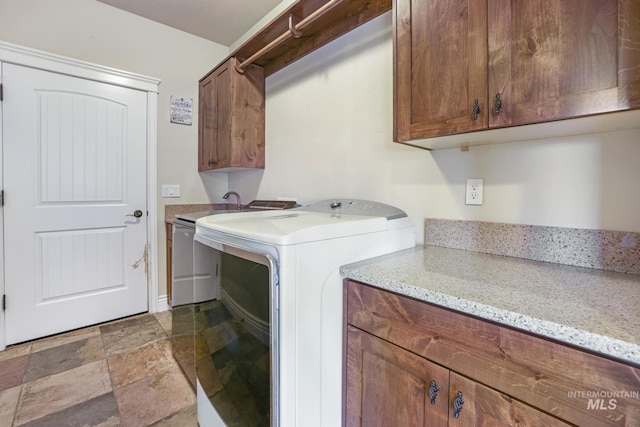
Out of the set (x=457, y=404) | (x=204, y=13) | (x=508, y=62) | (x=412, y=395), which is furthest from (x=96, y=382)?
(x=204, y=13)

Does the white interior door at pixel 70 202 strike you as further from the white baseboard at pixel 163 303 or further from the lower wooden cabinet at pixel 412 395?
the lower wooden cabinet at pixel 412 395

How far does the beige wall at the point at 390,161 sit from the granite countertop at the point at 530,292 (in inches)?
9.0

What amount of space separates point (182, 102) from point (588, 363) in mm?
3186

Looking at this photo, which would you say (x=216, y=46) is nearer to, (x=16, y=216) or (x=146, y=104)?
(x=146, y=104)

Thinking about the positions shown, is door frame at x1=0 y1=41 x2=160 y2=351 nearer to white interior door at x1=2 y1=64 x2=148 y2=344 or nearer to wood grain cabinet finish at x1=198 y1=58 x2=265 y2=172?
white interior door at x1=2 y1=64 x2=148 y2=344

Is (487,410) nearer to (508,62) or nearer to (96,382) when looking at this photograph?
(508,62)

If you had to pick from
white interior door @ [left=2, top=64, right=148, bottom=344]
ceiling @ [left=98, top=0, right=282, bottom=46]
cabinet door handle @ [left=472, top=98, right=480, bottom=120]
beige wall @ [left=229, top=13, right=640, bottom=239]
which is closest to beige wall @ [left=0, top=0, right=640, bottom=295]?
beige wall @ [left=229, top=13, right=640, bottom=239]

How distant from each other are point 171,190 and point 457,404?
9.10ft

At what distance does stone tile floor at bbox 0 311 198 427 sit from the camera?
1.41 metres

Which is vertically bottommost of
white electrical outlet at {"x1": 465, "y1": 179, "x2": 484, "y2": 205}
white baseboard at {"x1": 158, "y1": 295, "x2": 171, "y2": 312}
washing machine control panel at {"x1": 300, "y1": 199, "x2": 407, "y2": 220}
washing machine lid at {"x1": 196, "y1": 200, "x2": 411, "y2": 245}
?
white baseboard at {"x1": 158, "y1": 295, "x2": 171, "y2": 312}

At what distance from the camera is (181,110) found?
2777 mm

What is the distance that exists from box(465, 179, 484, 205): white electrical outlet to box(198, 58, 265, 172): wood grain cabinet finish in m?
1.71

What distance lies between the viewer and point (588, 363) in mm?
549

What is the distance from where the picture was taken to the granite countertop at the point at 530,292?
21.7 inches
